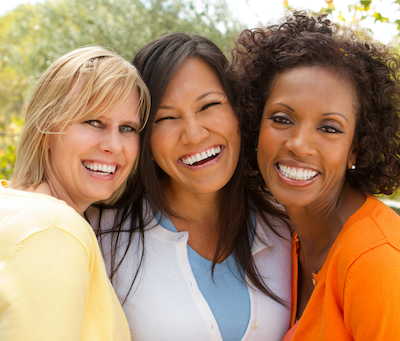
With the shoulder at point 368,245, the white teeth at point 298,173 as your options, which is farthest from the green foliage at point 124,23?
the shoulder at point 368,245

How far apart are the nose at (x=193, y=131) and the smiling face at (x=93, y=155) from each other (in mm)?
281

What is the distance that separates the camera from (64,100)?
1.88 metres

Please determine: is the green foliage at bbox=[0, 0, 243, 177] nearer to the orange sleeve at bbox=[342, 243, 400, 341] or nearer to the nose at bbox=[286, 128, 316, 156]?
the nose at bbox=[286, 128, 316, 156]

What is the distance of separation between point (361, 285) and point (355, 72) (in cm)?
104

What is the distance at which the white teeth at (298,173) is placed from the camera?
1.89 meters

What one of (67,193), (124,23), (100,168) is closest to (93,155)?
(100,168)

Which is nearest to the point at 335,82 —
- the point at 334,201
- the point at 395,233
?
the point at 334,201

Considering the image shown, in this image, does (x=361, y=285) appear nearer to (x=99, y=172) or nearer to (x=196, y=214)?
(x=196, y=214)

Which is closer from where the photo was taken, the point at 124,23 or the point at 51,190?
the point at 51,190

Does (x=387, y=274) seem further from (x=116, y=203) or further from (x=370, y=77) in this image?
(x=116, y=203)

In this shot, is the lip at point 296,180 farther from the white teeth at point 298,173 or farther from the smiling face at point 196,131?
the smiling face at point 196,131

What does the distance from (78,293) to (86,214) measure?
3.49 feet

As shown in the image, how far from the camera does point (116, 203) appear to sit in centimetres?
243

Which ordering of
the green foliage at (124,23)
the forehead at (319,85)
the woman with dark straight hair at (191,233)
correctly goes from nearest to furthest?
the forehead at (319,85) → the woman with dark straight hair at (191,233) → the green foliage at (124,23)
